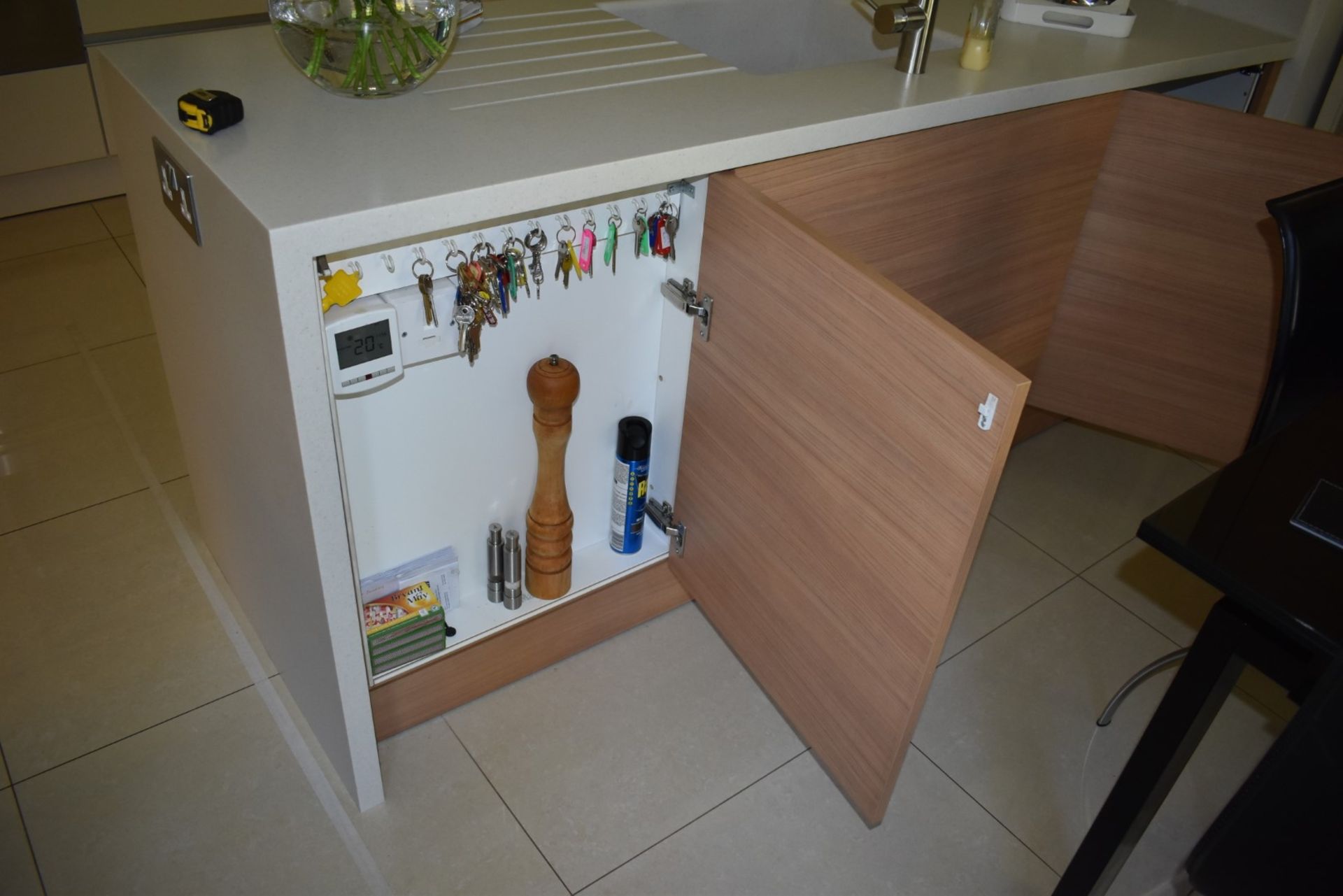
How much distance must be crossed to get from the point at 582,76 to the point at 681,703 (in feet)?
3.11

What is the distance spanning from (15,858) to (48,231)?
188cm

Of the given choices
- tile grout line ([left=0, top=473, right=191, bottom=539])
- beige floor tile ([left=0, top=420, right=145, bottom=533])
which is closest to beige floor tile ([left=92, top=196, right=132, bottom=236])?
beige floor tile ([left=0, top=420, right=145, bottom=533])

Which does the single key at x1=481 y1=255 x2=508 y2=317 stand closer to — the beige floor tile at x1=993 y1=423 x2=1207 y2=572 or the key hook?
the key hook

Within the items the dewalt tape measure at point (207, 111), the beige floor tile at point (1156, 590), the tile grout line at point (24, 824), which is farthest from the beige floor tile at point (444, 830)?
the beige floor tile at point (1156, 590)

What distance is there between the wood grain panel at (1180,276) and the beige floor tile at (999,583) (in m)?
0.29

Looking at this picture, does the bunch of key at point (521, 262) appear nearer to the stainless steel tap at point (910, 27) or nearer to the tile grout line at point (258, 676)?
the stainless steel tap at point (910, 27)

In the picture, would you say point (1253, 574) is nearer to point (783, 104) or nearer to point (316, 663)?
point (783, 104)

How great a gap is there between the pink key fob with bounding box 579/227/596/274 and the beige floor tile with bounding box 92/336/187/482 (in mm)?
1085

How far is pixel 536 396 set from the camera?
1364 mm

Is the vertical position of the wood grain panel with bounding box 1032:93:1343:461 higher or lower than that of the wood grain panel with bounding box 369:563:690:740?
higher

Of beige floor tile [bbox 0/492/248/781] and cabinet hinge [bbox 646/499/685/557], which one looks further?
cabinet hinge [bbox 646/499/685/557]

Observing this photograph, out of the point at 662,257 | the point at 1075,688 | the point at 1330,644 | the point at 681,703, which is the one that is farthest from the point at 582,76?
the point at 1075,688

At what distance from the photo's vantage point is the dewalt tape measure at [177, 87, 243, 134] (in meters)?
1.06

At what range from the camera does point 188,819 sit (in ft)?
4.53
